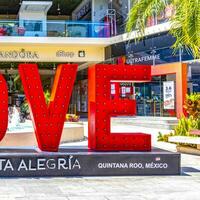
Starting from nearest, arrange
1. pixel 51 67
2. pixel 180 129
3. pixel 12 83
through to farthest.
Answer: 1. pixel 180 129
2. pixel 51 67
3. pixel 12 83

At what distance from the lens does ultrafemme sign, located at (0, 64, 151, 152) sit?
1105cm

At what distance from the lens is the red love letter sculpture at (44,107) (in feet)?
36.2

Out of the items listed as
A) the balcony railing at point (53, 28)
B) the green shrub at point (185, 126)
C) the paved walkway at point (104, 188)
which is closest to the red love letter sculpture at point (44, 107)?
the paved walkway at point (104, 188)

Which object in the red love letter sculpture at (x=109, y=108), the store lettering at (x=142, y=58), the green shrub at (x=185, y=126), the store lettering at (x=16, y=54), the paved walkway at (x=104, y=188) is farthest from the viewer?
the store lettering at (x=16, y=54)

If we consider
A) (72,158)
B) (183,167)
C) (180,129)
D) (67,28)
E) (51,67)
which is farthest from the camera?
(51,67)

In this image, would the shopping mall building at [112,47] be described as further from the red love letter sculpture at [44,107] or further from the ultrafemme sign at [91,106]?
the red love letter sculpture at [44,107]

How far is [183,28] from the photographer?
14.0 meters

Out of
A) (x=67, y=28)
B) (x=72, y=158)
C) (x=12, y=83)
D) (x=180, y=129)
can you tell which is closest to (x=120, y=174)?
(x=72, y=158)

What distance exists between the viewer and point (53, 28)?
109 feet

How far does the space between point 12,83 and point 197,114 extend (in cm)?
3490

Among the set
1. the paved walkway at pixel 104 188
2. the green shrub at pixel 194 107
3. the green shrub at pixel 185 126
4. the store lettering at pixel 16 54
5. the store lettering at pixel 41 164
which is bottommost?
the paved walkway at pixel 104 188

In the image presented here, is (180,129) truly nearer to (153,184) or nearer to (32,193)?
(153,184)

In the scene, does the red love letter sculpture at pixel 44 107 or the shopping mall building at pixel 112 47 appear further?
the shopping mall building at pixel 112 47

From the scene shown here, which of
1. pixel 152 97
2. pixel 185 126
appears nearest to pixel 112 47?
pixel 152 97
